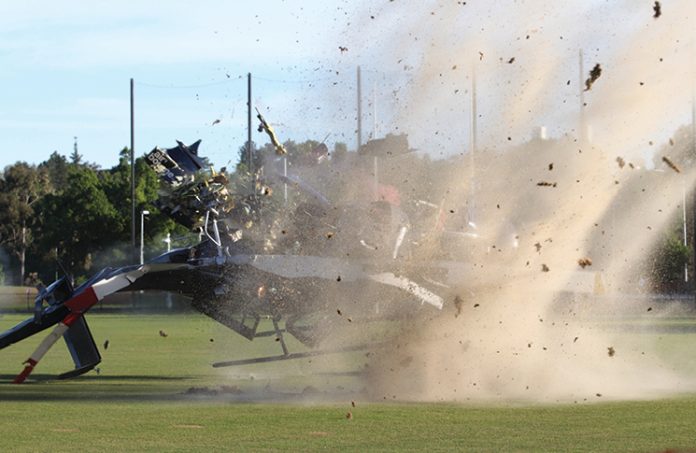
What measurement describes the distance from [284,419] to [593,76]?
8116 millimetres

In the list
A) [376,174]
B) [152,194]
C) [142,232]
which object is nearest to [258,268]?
[376,174]

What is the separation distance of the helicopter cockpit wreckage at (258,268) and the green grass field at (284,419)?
1280 mm

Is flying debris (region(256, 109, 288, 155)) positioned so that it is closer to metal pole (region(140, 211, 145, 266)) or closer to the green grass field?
the green grass field

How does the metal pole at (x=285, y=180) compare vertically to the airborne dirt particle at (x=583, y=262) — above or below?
above

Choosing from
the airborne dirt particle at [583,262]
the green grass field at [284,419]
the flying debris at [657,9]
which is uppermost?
the flying debris at [657,9]

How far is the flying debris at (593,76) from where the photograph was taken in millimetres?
22453

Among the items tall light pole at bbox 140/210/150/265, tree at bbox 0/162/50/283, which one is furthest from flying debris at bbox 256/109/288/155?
tree at bbox 0/162/50/283

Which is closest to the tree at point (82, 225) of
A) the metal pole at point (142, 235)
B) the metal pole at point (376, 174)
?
the metal pole at point (142, 235)

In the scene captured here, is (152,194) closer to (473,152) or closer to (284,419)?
(473,152)

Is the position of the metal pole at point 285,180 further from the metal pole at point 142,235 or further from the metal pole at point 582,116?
the metal pole at point 142,235

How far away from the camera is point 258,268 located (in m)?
23.6

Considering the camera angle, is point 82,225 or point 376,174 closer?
point 376,174

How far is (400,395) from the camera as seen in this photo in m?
22.2

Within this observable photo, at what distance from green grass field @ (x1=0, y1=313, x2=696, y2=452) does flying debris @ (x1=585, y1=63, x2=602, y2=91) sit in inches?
210
